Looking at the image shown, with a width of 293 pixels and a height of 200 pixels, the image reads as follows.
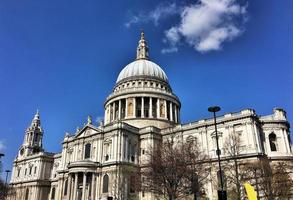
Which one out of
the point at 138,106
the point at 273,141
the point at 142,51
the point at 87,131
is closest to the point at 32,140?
the point at 87,131

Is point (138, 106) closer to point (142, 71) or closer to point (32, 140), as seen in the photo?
point (142, 71)

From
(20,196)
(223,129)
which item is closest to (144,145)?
(223,129)

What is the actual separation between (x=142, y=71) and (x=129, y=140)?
26183 mm

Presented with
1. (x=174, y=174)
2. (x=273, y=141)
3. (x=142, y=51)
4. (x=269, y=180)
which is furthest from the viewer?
(x=142, y=51)

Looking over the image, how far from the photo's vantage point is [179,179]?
37.7 metres

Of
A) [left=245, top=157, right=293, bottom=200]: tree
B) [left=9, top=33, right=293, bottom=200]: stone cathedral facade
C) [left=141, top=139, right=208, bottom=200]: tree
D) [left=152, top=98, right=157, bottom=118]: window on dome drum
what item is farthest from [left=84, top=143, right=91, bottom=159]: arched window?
[left=245, top=157, right=293, bottom=200]: tree

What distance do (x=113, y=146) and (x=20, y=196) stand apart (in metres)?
42.0

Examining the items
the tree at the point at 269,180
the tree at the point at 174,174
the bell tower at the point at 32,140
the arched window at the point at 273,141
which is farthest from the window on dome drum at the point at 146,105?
the bell tower at the point at 32,140

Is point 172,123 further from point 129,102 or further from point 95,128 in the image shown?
point 95,128

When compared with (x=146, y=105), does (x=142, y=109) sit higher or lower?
lower

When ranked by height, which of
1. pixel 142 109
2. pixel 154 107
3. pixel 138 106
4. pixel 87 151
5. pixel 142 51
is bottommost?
pixel 87 151

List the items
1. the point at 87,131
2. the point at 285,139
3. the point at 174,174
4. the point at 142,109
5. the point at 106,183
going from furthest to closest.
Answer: the point at 142,109 < the point at 87,131 < the point at 106,183 < the point at 285,139 < the point at 174,174

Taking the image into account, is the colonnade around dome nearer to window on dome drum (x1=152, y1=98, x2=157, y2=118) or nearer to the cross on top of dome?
window on dome drum (x1=152, y1=98, x2=157, y2=118)

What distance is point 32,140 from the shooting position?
8994 centimetres
